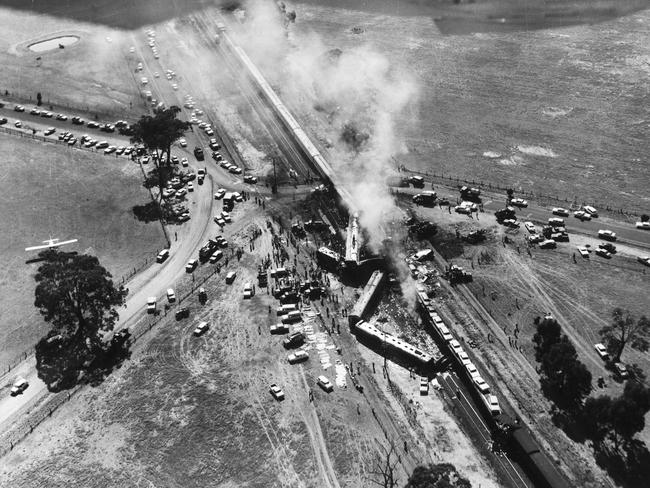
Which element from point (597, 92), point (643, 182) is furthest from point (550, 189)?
point (597, 92)

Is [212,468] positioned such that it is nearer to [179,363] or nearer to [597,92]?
[179,363]

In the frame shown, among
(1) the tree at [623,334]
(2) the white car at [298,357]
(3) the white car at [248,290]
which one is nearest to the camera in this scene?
(1) the tree at [623,334]

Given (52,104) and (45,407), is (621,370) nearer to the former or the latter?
(45,407)

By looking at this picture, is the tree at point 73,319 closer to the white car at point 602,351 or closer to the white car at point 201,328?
the white car at point 201,328

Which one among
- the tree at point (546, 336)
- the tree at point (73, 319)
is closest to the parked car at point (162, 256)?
the tree at point (73, 319)

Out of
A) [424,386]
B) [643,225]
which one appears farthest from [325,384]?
[643,225]

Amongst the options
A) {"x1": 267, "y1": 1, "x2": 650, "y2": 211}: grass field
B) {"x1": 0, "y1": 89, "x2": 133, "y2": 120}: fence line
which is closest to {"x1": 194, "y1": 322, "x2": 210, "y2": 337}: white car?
{"x1": 267, "y1": 1, "x2": 650, "y2": 211}: grass field
